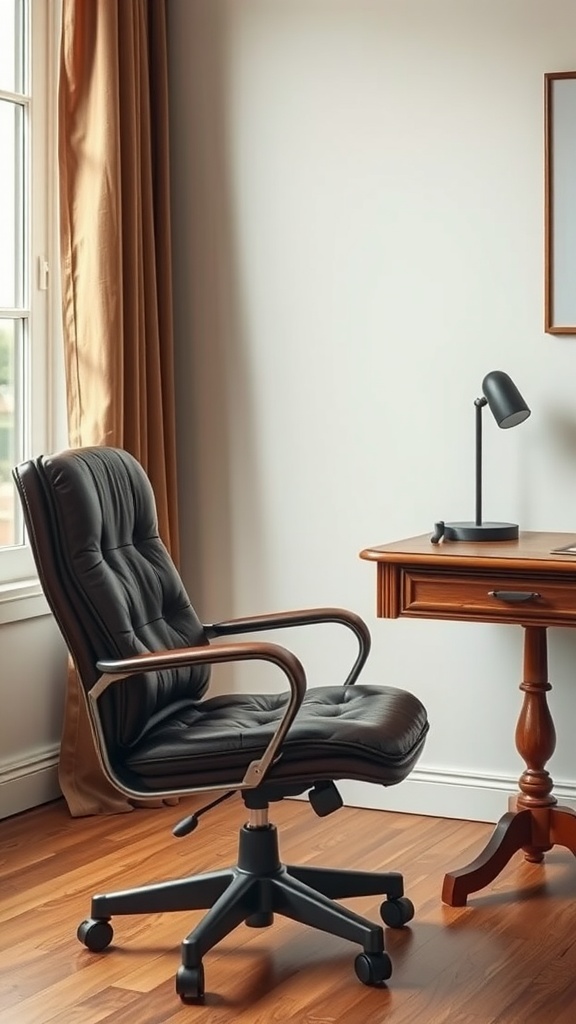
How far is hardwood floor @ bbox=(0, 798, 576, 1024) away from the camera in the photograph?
2.47 metres

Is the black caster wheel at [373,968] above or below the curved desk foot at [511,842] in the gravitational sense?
below

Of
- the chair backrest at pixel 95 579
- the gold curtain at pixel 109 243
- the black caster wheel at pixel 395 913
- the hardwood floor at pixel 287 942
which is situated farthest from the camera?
the gold curtain at pixel 109 243

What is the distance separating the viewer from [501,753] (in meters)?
3.66

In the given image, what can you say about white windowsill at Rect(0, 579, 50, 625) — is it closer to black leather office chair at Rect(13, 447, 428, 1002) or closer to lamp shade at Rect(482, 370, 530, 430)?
black leather office chair at Rect(13, 447, 428, 1002)

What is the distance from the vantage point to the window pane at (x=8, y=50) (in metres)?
3.69

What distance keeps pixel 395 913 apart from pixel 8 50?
2443 millimetres

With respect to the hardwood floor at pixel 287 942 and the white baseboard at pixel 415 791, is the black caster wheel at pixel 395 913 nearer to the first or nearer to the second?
the hardwood floor at pixel 287 942

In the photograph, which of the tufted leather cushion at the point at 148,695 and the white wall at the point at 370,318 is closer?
the tufted leather cushion at the point at 148,695

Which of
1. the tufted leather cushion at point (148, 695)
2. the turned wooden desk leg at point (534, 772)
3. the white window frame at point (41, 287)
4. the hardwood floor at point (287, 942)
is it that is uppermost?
the white window frame at point (41, 287)

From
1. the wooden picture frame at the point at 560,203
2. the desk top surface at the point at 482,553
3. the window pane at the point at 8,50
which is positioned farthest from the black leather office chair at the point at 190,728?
the window pane at the point at 8,50

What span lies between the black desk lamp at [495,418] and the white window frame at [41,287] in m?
1.18

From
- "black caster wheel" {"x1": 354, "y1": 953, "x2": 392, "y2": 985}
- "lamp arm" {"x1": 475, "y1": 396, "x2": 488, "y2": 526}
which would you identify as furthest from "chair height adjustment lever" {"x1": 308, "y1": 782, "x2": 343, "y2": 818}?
"lamp arm" {"x1": 475, "y1": 396, "x2": 488, "y2": 526}

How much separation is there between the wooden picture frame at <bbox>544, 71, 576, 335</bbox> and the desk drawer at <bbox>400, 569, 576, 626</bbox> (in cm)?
84

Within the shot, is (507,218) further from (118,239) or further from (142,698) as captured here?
(142,698)
